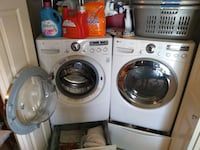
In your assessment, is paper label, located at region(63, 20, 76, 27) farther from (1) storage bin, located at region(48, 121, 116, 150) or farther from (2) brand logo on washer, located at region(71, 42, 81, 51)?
(1) storage bin, located at region(48, 121, 116, 150)

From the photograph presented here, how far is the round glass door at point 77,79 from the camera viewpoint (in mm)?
1462

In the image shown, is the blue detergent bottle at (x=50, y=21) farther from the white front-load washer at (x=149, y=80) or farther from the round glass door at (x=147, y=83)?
the round glass door at (x=147, y=83)

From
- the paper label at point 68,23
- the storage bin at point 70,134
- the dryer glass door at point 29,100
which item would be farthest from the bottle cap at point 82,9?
the storage bin at point 70,134

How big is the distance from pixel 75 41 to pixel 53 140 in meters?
0.90

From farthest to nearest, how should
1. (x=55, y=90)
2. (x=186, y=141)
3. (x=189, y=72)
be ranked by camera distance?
(x=55, y=90) → (x=189, y=72) → (x=186, y=141)

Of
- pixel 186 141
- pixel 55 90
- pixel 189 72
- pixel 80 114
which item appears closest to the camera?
pixel 186 141

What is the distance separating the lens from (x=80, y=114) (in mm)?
1653

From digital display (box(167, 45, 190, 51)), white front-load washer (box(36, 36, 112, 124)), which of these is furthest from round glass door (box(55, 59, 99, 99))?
digital display (box(167, 45, 190, 51))

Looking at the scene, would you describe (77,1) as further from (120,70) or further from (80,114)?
(80,114)

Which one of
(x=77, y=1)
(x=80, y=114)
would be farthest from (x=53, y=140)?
(x=77, y=1)

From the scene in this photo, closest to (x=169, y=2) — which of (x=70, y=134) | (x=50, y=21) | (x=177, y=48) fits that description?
(x=177, y=48)

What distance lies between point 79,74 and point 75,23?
18.0 inches

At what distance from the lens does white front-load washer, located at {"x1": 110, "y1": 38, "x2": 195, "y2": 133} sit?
1.28 m

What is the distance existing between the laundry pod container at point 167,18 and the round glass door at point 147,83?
24 centimetres
